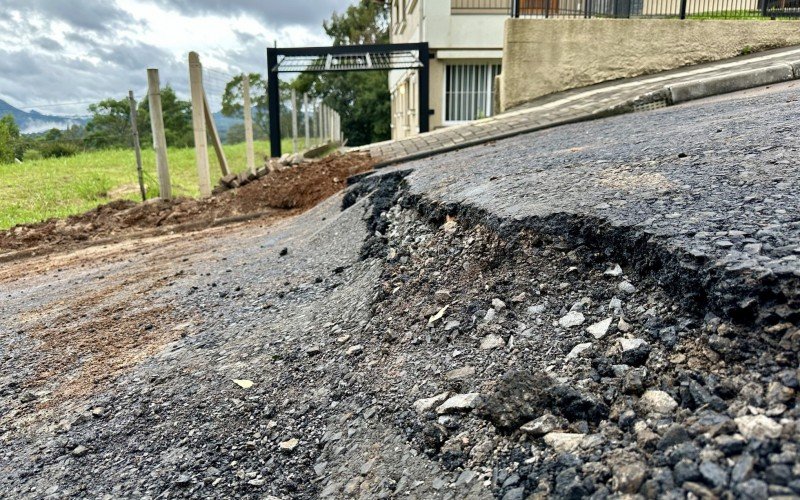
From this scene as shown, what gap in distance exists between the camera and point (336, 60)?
12547mm

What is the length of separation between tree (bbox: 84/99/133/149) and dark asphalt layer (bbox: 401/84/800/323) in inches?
650

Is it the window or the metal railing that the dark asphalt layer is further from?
the window

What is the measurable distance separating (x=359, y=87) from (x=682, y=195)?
120ft

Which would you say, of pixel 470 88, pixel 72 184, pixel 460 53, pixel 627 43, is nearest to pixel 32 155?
pixel 72 184

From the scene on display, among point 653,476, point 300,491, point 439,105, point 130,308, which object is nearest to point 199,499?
point 300,491

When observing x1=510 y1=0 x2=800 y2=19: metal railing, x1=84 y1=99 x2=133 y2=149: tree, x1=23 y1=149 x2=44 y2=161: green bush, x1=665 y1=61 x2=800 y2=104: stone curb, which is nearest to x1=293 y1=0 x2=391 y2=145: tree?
x1=84 y1=99 x2=133 y2=149: tree

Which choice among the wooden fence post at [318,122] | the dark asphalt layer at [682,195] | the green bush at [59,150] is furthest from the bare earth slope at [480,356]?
the wooden fence post at [318,122]

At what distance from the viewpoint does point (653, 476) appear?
150 centimetres

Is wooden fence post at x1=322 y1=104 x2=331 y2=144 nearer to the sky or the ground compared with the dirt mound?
nearer to the sky

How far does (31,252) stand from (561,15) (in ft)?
31.2

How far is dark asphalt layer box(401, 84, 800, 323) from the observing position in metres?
2.02

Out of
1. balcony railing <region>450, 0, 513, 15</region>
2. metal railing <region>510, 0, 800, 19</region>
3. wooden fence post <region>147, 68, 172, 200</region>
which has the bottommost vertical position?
wooden fence post <region>147, 68, 172, 200</region>

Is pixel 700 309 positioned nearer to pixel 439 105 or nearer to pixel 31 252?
pixel 31 252

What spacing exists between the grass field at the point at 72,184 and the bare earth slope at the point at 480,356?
6.60m
